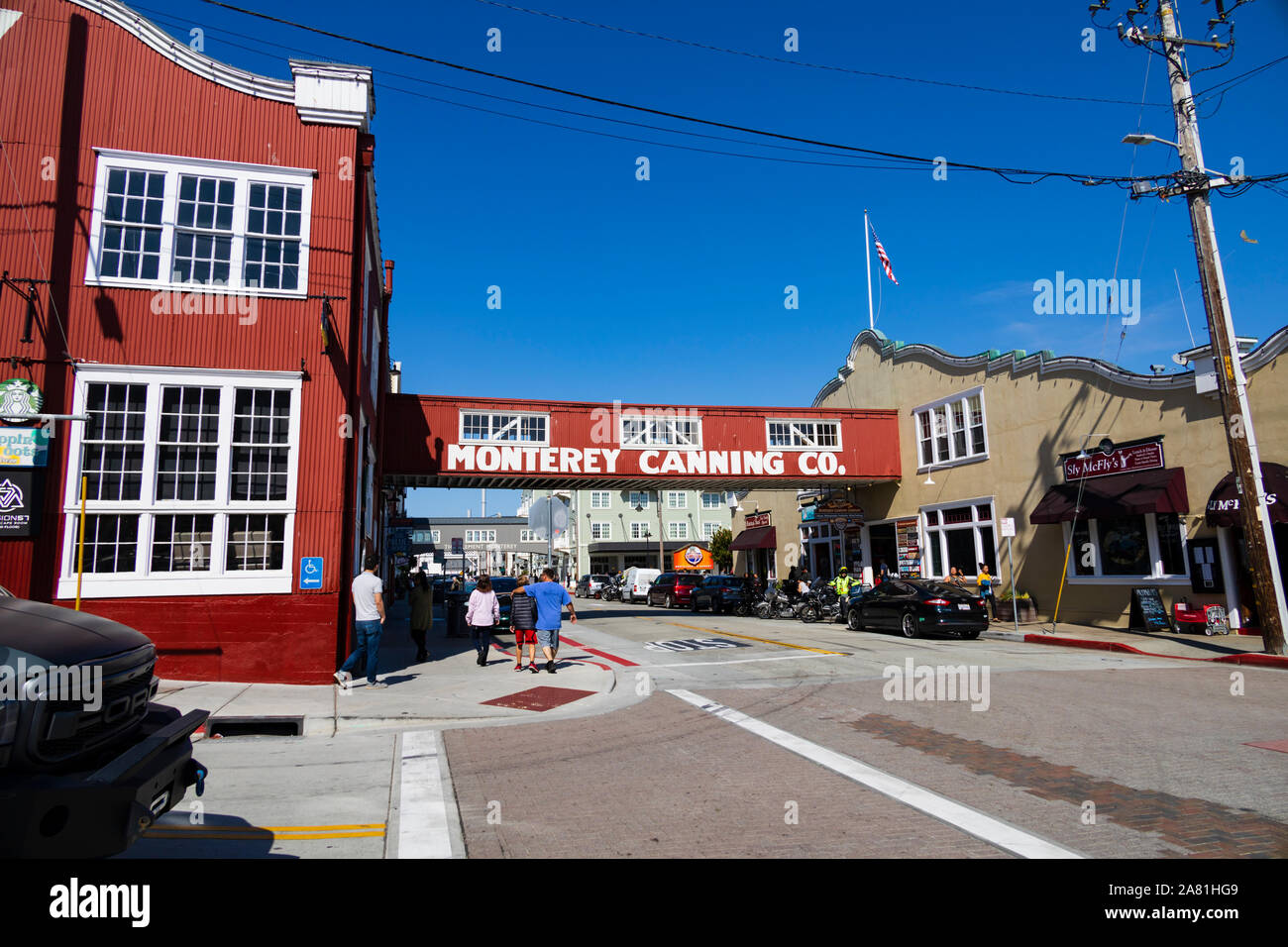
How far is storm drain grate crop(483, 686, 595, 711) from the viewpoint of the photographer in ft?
34.7

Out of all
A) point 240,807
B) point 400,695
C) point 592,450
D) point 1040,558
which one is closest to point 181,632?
point 400,695

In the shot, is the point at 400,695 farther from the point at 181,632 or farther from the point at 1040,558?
the point at 1040,558

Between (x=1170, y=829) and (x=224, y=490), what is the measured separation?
40.1 ft

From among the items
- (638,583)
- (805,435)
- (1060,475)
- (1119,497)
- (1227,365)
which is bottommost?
(638,583)

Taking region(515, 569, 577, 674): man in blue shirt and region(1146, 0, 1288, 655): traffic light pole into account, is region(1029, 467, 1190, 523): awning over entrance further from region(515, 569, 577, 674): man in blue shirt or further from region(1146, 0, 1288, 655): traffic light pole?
region(515, 569, 577, 674): man in blue shirt

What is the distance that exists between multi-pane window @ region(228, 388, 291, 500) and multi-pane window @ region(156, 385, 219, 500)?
1.04ft

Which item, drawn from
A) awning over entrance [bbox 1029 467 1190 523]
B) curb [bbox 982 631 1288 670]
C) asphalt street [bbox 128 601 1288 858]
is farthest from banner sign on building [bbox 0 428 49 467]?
awning over entrance [bbox 1029 467 1190 523]

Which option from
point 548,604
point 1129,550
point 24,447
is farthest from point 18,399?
point 1129,550

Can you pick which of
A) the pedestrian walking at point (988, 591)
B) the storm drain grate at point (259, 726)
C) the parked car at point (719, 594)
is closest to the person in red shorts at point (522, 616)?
the storm drain grate at point (259, 726)

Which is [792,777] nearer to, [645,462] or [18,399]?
[18,399]

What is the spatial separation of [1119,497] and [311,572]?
713 inches

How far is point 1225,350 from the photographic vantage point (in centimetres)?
1509

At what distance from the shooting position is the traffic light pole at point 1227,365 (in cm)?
1423
